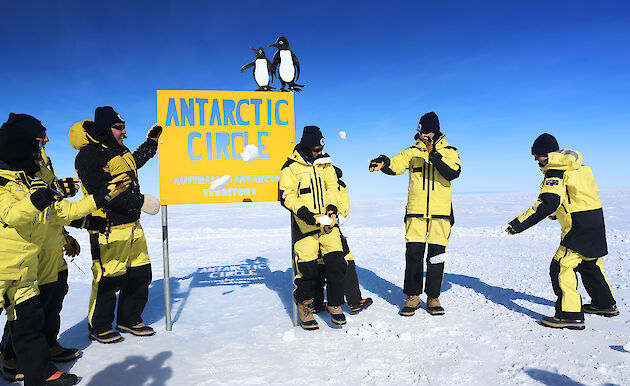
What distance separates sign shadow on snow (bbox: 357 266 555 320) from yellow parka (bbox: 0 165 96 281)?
385 centimetres

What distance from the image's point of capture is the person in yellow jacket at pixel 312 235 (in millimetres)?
3992

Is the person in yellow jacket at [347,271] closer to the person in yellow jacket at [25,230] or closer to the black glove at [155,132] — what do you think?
the black glove at [155,132]

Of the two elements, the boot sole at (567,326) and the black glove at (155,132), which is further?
the black glove at (155,132)

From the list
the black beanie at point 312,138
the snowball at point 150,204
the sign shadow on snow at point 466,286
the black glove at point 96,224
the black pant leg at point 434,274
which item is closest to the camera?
the black glove at point 96,224

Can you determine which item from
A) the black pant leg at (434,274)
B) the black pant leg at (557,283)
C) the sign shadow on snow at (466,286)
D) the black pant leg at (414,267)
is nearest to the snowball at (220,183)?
the black pant leg at (414,267)

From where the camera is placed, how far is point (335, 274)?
13.1 ft

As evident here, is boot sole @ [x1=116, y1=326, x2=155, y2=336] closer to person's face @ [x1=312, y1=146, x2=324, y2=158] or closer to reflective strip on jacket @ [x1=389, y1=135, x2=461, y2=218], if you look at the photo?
person's face @ [x1=312, y1=146, x2=324, y2=158]

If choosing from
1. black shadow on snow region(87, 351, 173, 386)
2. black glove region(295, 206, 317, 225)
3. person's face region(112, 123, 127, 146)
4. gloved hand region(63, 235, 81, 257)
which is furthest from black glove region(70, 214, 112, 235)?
black glove region(295, 206, 317, 225)

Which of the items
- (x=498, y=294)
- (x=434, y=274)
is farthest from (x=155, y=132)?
(x=498, y=294)

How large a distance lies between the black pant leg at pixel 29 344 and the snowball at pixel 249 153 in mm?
2252

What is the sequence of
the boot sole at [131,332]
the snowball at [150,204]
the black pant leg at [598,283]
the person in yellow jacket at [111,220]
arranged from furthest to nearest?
the black pant leg at [598,283] < the boot sole at [131,332] < the snowball at [150,204] < the person in yellow jacket at [111,220]

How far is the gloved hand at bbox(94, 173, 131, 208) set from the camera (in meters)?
2.98

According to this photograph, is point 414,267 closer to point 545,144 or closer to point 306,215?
point 306,215

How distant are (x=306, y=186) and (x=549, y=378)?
271 cm
